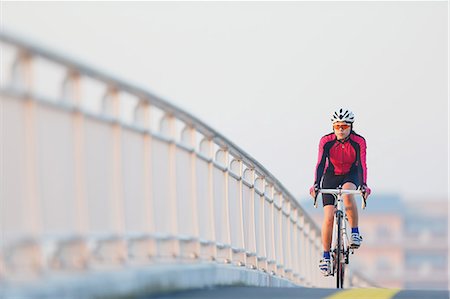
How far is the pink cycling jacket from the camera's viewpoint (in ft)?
59.9

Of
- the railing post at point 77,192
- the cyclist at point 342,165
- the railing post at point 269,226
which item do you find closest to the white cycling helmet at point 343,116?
the cyclist at point 342,165

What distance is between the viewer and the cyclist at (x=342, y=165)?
18172mm

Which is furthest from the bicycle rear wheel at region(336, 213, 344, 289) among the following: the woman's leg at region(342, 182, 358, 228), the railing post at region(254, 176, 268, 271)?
the railing post at region(254, 176, 268, 271)

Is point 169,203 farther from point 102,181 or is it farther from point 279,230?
point 279,230

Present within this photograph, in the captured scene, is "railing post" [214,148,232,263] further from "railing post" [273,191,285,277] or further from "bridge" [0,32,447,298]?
"railing post" [273,191,285,277]

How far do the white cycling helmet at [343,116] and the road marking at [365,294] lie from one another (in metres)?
2.56

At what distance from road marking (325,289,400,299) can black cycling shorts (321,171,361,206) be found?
265cm

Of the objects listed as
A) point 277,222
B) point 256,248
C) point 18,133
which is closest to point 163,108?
point 18,133

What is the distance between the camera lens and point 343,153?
18.3 metres

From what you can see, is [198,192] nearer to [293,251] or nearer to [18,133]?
[18,133]

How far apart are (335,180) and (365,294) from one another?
364 cm

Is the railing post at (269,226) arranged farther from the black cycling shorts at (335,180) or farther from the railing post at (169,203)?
the railing post at (169,203)

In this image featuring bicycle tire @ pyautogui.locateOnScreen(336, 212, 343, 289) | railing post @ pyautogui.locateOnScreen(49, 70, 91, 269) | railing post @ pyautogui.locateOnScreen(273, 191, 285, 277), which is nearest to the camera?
railing post @ pyautogui.locateOnScreen(49, 70, 91, 269)

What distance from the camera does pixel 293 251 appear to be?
1048 inches
